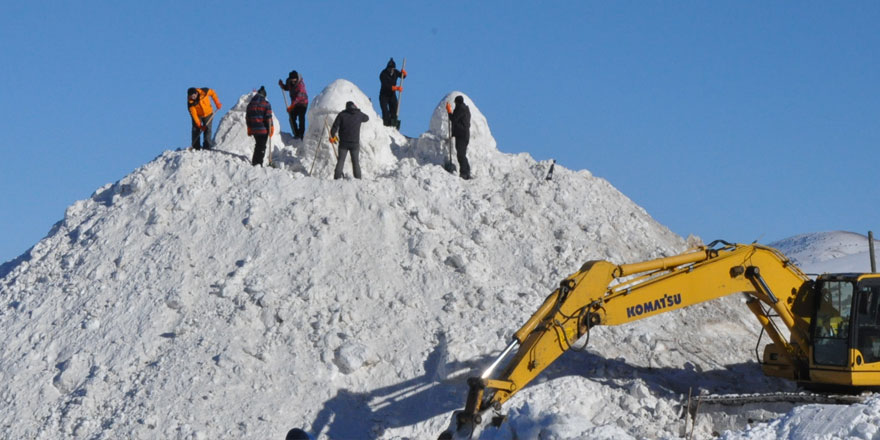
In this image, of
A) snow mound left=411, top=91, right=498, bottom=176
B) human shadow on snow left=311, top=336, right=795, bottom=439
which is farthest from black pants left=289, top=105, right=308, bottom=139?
human shadow on snow left=311, top=336, right=795, bottom=439

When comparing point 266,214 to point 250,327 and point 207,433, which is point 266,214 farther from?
point 207,433

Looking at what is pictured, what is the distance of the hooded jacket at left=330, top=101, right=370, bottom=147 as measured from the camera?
53.6ft

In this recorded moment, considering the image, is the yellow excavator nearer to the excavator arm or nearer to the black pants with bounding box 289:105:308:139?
the excavator arm

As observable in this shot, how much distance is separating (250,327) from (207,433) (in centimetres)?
178

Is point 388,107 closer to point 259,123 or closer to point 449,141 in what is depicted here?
point 449,141

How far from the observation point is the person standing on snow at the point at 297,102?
18297 millimetres

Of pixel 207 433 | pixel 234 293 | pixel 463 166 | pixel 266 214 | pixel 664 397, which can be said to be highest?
pixel 463 166

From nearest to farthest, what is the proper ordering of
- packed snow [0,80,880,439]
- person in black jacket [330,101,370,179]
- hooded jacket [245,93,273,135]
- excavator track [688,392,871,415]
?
excavator track [688,392,871,415] → packed snow [0,80,880,439] → person in black jacket [330,101,370,179] → hooded jacket [245,93,273,135]

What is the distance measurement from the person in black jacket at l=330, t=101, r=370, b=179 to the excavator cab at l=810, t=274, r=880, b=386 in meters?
7.28

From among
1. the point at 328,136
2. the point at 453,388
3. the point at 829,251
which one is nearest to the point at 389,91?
the point at 328,136

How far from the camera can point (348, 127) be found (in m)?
16.3

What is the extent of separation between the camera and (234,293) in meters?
14.0

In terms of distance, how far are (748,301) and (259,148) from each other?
26.0 ft

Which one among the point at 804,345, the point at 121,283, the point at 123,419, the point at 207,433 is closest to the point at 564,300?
the point at 804,345
